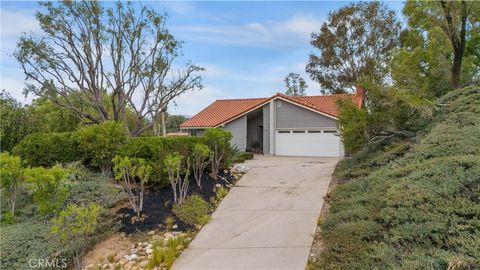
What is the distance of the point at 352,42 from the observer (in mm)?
27578

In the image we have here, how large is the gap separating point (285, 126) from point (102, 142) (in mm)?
13420

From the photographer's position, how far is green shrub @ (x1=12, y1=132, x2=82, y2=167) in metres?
10.0

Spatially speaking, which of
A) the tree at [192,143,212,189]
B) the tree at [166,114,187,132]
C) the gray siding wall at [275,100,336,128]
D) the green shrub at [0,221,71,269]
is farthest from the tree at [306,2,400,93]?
the green shrub at [0,221,71,269]

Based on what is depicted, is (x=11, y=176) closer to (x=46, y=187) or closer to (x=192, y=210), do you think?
(x=46, y=187)

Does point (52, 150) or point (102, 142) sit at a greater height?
point (102, 142)

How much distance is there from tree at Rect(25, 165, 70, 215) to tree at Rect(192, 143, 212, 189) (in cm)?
372

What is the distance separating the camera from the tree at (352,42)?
2684 centimetres

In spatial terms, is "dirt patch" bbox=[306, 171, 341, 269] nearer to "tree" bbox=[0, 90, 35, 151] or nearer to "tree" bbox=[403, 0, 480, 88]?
"tree" bbox=[403, 0, 480, 88]

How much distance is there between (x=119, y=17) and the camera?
1934 cm

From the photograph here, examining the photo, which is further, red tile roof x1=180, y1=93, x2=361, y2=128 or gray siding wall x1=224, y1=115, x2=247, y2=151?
gray siding wall x1=224, y1=115, x2=247, y2=151

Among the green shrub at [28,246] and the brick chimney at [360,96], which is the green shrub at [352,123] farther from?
the green shrub at [28,246]

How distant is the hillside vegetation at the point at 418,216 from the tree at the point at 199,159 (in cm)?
419

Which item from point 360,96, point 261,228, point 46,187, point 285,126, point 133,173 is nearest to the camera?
point 46,187

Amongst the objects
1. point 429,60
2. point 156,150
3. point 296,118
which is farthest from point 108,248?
point 429,60
